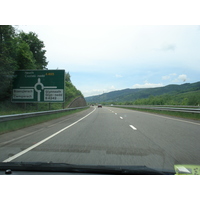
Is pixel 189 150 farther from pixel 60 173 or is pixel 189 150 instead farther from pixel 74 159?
pixel 60 173

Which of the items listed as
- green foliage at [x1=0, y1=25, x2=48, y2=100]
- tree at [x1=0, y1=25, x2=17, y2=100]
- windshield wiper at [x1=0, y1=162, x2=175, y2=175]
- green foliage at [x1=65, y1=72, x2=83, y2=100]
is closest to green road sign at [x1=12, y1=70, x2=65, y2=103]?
tree at [x1=0, y1=25, x2=17, y2=100]

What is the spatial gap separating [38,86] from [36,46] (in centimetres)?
2231

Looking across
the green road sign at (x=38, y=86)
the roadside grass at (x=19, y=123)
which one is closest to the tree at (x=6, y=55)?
the green road sign at (x=38, y=86)

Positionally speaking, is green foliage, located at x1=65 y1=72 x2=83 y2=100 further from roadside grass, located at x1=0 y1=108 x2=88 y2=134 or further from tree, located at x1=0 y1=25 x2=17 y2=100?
roadside grass, located at x1=0 y1=108 x2=88 y2=134

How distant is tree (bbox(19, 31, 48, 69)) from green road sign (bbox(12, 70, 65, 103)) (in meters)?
17.9

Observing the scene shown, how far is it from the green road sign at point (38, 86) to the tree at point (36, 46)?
A: 17.9 metres

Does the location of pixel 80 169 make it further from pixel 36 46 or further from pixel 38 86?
pixel 36 46

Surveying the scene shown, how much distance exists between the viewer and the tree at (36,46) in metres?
39.0

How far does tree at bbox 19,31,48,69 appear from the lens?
3897 centimetres

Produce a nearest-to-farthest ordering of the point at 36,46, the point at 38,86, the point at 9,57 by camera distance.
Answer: the point at 38,86
the point at 9,57
the point at 36,46

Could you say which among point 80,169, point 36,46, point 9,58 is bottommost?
point 80,169

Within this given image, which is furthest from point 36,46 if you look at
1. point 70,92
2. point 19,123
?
point 19,123

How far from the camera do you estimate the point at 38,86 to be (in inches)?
826

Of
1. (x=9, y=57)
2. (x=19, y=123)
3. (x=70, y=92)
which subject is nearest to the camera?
(x=19, y=123)
